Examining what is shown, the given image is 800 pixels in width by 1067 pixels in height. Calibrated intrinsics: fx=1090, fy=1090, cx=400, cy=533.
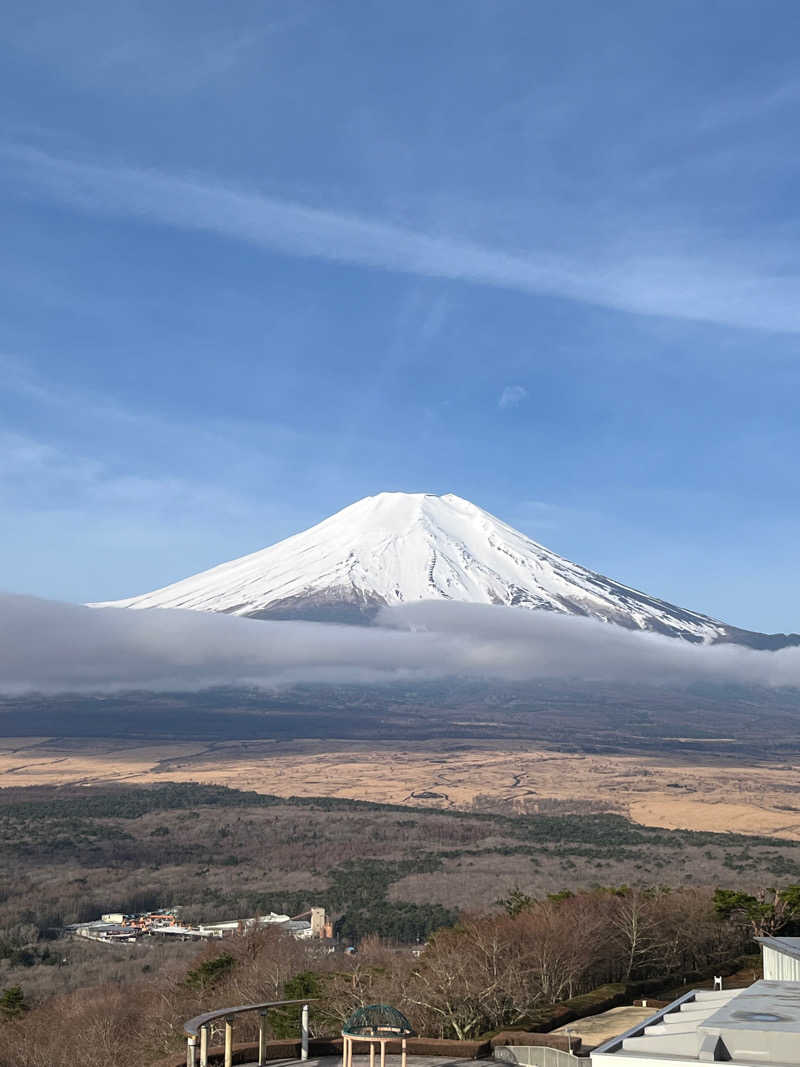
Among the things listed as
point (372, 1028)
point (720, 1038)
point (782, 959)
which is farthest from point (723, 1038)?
point (782, 959)

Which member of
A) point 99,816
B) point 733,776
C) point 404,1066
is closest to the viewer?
point 404,1066

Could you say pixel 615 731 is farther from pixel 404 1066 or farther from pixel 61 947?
pixel 404 1066

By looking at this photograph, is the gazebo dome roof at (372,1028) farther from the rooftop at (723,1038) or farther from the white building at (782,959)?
the white building at (782,959)

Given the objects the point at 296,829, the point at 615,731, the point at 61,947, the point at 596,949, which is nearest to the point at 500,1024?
the point at 596,949

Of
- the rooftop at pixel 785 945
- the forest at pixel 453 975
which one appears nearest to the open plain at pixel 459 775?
the forest at pixel 453 975

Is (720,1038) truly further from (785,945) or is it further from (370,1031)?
(785,945)

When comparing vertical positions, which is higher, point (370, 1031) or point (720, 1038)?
point (720, 1038)

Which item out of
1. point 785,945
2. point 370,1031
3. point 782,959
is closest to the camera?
point 370,1031

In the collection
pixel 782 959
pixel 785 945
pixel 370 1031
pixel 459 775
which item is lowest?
pixel 459 775

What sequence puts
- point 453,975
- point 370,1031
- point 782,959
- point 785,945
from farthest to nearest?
point 453,975, point 785,945, point 782,959, point 370,1031
